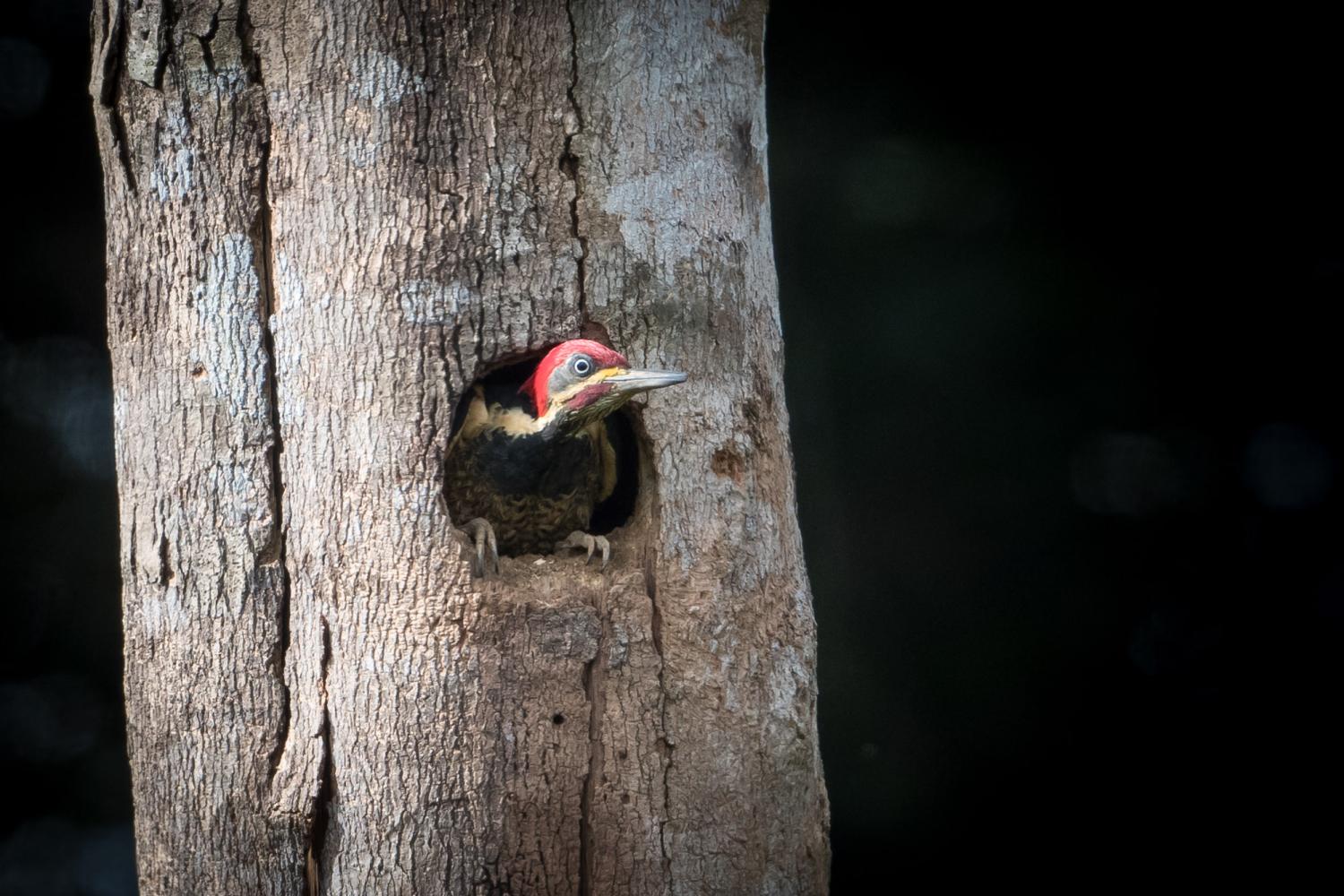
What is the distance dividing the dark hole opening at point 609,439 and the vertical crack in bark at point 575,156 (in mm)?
199

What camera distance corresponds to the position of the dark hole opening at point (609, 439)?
2191 mm

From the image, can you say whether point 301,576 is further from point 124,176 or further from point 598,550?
point 124,176

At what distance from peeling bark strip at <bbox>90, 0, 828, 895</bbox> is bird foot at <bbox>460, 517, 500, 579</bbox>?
0.03 metres

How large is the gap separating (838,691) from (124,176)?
2365 mm

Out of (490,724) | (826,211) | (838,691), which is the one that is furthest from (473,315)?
(838,691)

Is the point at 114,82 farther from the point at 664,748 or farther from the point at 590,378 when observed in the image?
the point at 664,748

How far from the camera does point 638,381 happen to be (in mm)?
1917

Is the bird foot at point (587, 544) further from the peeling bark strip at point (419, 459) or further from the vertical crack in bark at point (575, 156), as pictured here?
the vertical crack in bark at point (575, 156)

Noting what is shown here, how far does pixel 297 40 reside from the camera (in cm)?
190

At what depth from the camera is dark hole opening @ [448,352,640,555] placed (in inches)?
86.3

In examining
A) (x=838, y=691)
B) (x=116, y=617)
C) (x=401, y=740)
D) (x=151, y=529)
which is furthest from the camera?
(x=838, y=691)

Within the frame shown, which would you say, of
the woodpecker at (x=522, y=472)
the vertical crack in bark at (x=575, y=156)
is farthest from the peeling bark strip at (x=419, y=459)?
the woodpecker at (x=522, y=472)

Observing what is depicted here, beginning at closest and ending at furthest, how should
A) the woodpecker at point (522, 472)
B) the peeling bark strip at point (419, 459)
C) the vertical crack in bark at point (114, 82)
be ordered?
the peeling bark strip at point (419, 459) → the vertical crack in bark at point (114, 82) → the woodpecker at point (522, 472)

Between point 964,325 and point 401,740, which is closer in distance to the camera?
point 401,740
